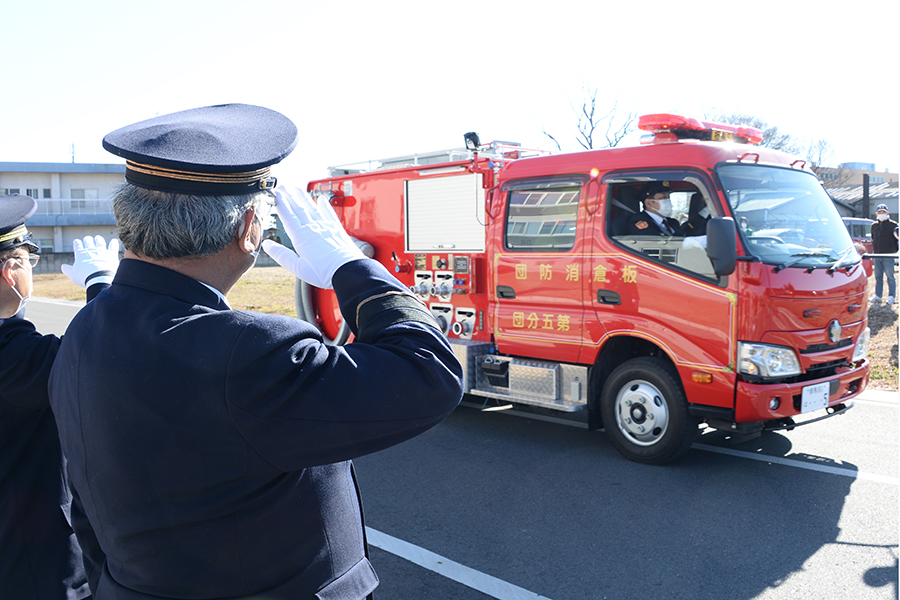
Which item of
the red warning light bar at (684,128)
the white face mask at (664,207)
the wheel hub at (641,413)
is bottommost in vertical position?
the wheel hub at (641,413)

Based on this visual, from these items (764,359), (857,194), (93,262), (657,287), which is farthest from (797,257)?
(857,194)

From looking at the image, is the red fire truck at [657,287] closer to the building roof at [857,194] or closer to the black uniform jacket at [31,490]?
the black uniform jacket at [31,490]

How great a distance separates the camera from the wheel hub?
563 cm

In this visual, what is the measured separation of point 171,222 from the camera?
1.38 meters

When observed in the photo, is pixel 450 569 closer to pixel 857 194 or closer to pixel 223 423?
pixel 223 423

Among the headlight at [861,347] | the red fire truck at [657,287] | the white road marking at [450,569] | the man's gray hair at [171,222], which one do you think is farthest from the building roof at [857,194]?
the man's gray hair at [171,222]

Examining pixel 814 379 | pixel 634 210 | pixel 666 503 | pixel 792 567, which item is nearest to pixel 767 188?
pixel 634 210

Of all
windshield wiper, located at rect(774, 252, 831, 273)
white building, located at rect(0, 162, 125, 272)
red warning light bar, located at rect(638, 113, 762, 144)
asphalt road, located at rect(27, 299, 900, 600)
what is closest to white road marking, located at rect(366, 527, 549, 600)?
asphalt road, located at rect(27, 299, 900, 600)

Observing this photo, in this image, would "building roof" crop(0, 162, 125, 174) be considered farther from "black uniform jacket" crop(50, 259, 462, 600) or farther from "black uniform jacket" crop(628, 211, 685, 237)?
"black uniform jacket" crop(50, 259, 462, 600)

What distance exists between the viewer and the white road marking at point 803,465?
5211 mm

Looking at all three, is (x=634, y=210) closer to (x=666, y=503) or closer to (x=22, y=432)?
(x=666, y=503)

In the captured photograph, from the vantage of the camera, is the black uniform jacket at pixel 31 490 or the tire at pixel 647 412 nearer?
the black uniform jacket at pixel 31 490

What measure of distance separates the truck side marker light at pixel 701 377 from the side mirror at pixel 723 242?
2.64ft

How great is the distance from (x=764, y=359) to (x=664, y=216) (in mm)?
1390
